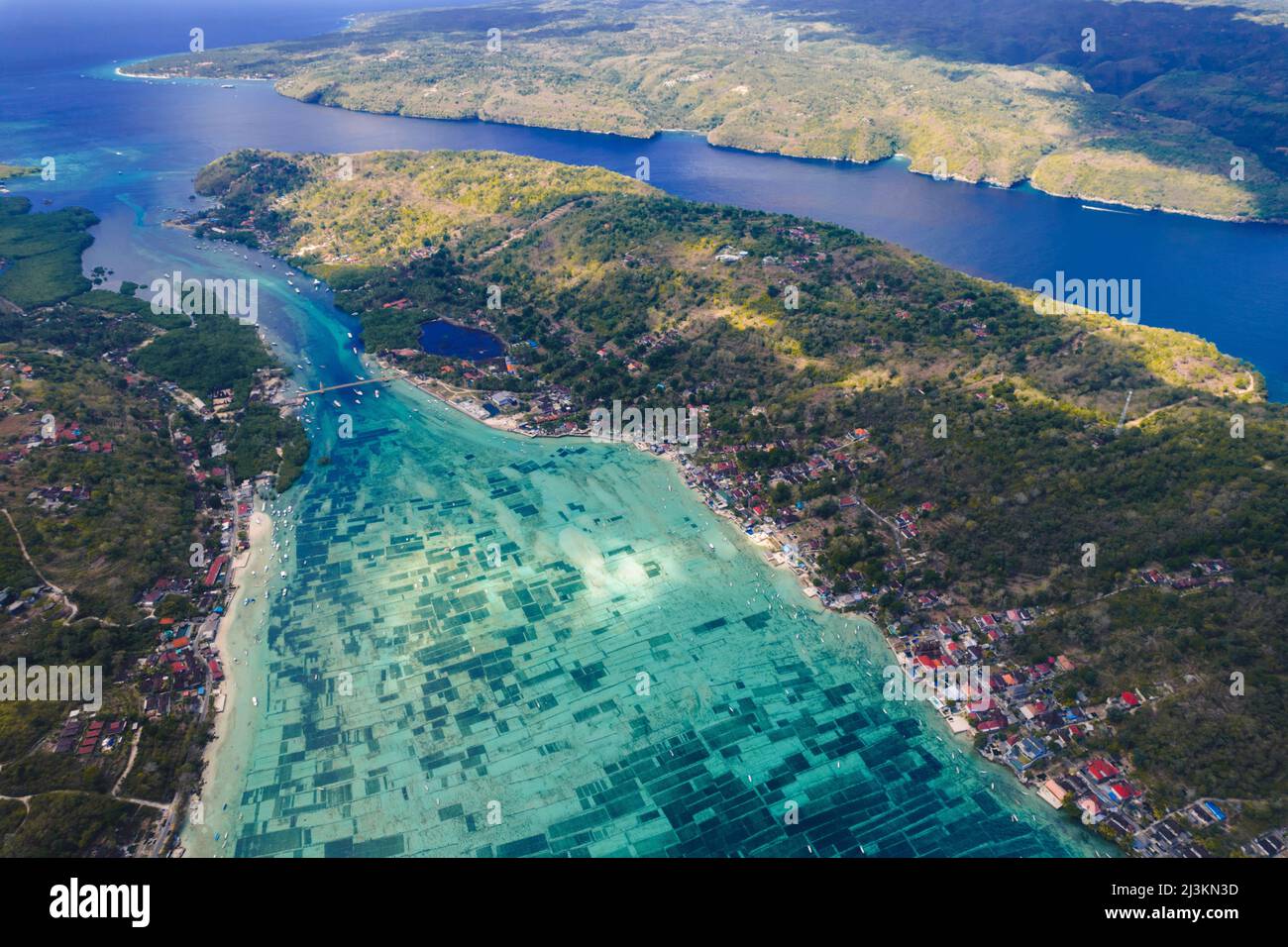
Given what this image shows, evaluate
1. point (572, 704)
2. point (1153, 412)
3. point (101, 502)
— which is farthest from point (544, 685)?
point (1153, 412)

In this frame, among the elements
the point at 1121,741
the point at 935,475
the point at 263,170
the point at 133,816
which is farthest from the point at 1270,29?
the point at 133,816

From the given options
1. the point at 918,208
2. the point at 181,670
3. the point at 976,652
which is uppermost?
the point at 918,208

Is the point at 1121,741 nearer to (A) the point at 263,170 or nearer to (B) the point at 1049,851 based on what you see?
(B) the point at 1049,851

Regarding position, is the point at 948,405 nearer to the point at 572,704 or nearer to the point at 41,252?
the point at 572,704

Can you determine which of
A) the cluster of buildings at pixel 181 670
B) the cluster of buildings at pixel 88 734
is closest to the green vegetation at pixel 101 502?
the cluster of buildings at pixel 88 734

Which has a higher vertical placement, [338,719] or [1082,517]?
[1082,517]

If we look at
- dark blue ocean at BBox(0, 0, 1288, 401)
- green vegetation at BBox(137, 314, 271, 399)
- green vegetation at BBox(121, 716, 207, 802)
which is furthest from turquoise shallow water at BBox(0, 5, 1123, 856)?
dark blue ocean at BBox(0, 0, 1288, 401)

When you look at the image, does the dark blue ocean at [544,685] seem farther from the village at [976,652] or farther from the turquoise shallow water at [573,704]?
the village at [976,652]

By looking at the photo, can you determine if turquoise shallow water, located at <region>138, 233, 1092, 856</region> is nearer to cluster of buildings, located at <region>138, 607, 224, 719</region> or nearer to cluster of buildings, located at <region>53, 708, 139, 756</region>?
cluster of buildings, located at <region>138, 607, 224, 719</region>
